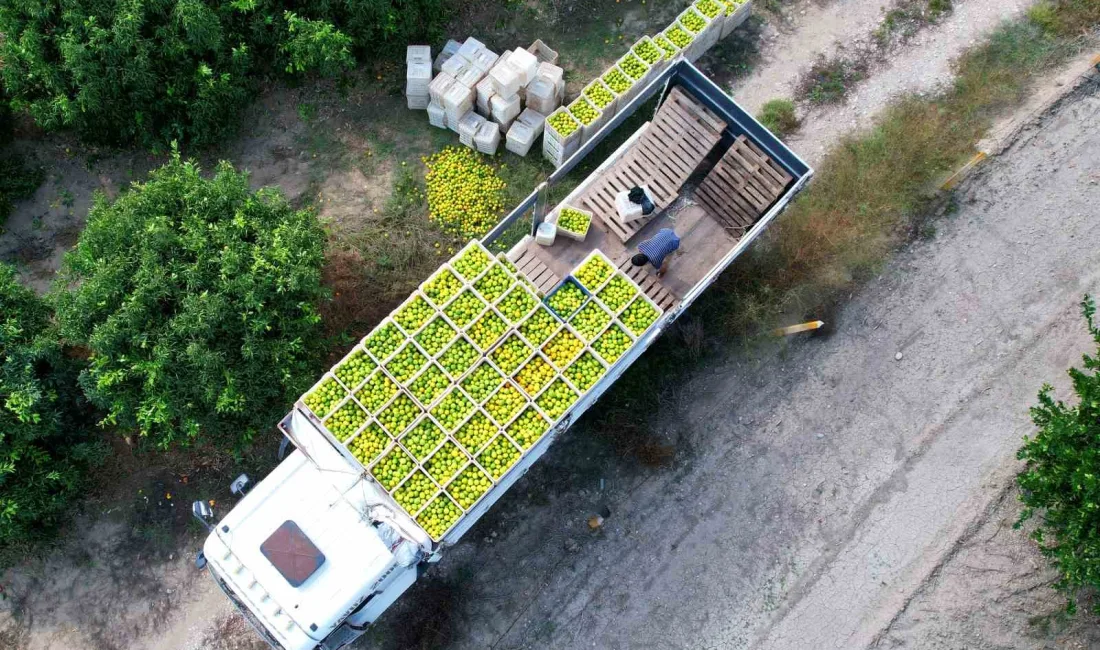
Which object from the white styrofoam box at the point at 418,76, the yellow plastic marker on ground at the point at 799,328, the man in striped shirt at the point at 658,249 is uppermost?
the white styrofoam box at the point at 418,76

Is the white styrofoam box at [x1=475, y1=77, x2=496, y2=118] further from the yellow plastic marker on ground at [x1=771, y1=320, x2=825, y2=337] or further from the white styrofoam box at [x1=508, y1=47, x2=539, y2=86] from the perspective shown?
the yellow plastic marker on ground at [x1=771, y1=320, x2=825, y2=337]

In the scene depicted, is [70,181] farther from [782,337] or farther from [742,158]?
[782,337]

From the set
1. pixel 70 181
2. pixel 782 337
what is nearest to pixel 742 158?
pixel 782 337

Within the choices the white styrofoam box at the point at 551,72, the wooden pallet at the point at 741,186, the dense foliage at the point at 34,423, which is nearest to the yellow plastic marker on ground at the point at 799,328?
the wooden pallet at the point at 741,186

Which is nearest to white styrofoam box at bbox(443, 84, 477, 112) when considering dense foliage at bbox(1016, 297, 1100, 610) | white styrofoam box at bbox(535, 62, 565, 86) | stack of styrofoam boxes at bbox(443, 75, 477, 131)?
stack of styrofoam boxes at bbox(443, 75, 477, 131)

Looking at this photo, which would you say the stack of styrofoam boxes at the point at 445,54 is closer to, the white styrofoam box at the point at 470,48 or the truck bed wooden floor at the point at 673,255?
the white styrofoam box at the point at 470,48
